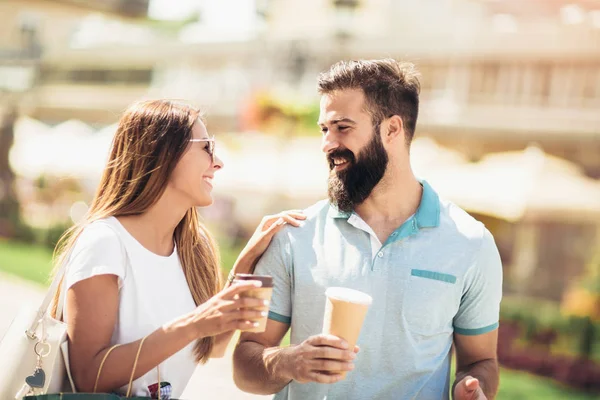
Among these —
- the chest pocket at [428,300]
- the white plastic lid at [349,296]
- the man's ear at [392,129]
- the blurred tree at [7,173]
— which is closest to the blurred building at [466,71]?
the blurred tree at [7,173]

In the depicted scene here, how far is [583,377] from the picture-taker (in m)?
8.84

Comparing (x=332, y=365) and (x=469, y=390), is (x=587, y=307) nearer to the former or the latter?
(x=469, y=390)

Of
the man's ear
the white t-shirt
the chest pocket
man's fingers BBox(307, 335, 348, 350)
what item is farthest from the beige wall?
man's fingers BBox(307, 335, 348, 350)

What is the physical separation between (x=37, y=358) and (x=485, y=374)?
4.97 ft

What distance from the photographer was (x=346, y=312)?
218 cm

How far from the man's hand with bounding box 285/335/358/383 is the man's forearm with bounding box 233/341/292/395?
0.15m

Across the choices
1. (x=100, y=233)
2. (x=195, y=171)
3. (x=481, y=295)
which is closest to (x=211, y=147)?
(x=195, y=171)

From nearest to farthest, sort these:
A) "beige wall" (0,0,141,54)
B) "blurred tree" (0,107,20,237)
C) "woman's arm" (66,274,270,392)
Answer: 1. "woman's arm" (66,274,270,392)
2. "blurred tree" (0,107,20,237)
3. "beige wall" (0,0,141,54)

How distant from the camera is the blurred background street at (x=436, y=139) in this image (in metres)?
9.81

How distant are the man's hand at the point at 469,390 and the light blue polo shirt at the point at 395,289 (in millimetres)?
159

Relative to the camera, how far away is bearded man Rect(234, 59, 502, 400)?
271 centimetres

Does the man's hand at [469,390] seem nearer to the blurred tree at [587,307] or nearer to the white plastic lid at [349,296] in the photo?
the white plastic lid at [349,296]

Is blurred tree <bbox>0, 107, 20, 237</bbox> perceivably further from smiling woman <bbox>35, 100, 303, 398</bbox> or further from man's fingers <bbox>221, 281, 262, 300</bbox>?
man's fingers <bbox>221, 281, 262, 300</bbox>

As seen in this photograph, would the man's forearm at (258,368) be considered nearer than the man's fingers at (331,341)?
No
